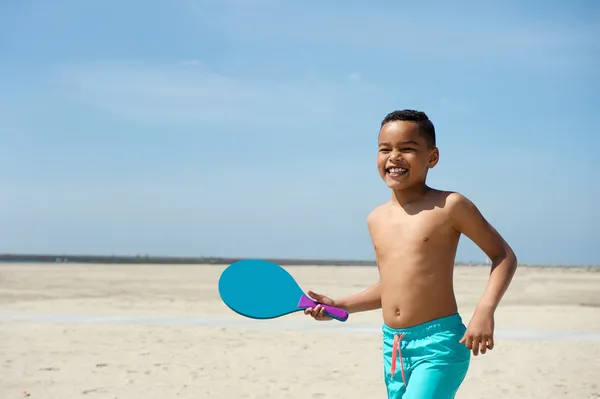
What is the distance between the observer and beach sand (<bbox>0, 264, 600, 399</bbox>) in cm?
652

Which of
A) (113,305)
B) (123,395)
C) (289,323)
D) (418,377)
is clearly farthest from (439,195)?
(113,305)

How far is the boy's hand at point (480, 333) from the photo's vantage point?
2600mm

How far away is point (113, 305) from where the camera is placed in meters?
14.4

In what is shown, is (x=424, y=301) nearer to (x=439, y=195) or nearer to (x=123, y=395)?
(x=439, y=195)

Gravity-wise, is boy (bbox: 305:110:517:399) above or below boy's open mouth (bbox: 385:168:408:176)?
below

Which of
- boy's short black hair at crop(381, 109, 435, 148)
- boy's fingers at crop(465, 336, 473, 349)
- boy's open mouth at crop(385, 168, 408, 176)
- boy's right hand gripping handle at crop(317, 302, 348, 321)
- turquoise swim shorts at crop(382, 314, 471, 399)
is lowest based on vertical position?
turquoise swim shorts at crop(382, 314, 471, 399)

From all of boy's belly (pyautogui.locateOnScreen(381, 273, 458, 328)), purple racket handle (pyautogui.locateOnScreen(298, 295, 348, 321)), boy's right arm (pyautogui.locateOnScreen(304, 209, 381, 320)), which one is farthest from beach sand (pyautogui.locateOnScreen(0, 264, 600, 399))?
boy's belly (pyautogui.locateOnScreen(381, 273, 458, 328))

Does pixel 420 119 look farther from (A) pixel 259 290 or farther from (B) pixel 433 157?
(A) pixel 259 290

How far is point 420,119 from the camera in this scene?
289cm

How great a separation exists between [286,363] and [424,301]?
198 inches

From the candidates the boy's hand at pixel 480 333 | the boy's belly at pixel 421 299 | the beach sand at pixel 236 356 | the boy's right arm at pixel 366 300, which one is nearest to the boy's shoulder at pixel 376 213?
the boy's right arm at pixel 366 300

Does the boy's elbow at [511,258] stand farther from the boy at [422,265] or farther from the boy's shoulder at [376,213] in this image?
the boy's shoulder at [376,213]

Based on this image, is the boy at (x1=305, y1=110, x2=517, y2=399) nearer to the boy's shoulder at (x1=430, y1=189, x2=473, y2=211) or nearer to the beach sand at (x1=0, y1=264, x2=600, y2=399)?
the boy's shoulder at (x1=430, y1=189, x2=473, y2=211)

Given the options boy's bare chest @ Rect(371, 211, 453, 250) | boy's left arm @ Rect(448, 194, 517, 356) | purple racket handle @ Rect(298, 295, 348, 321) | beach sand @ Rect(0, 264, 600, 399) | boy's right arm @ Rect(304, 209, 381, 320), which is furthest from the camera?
beach sand @ Rect(0, 264, 600, 399)
